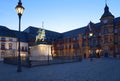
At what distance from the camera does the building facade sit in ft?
169

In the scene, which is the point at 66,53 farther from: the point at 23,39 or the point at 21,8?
the point at 21,8

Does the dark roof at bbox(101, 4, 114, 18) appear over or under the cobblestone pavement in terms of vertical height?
over

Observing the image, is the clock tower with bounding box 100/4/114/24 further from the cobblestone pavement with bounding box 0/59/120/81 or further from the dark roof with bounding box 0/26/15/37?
the cobblestone pavement with bounding box 0/59/120/81

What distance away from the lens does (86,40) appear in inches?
2392

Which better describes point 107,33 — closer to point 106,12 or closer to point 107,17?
point 107,17

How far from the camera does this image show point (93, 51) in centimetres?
5662

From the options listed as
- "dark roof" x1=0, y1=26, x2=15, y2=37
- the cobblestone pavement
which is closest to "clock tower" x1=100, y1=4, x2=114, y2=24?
"dark roof" x1=0, y1=26, x2=15, y2=37

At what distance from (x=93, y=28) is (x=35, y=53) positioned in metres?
36.3

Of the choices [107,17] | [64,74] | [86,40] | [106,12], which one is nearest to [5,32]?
[86,40]

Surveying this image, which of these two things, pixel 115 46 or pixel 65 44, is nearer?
pixel 115 46

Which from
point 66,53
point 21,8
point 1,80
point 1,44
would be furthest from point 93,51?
point 1,80

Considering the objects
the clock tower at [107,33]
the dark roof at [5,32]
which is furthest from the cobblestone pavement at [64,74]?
the dark roof at [5,32]

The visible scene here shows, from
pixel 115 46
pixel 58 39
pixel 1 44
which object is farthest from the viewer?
pixel 58 39

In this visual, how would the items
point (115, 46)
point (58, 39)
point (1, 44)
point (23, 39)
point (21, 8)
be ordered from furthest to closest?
point (58, 39)
point (23, 39)
point (1, 44)
point (115, 46)
point (21, 8)
